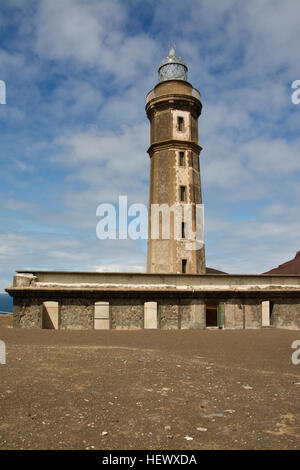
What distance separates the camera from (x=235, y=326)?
20.0 meters

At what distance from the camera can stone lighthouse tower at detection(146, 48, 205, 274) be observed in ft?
80.3

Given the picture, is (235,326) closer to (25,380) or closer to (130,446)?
(25,380)

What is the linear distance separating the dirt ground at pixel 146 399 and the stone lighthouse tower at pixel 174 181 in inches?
508

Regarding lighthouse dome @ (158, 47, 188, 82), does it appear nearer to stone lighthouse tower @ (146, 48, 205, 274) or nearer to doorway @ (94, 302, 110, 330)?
stone lighthouse tower @ (146, 48, 205, 274)

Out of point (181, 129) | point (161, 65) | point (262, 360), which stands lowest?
point (262, 360)

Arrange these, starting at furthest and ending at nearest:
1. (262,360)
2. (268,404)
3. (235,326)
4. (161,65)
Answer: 1. (161,65)
2. (235,326)
3. (262,360)
4. (268,404)

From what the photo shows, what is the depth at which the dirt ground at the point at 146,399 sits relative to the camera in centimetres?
476

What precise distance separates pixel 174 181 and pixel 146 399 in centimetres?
2013

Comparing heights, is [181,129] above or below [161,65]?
below

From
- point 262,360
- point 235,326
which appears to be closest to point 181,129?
point 235,326

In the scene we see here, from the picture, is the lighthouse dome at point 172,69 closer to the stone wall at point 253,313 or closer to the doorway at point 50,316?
the stone wall at point 253,313

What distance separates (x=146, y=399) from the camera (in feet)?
21.0
